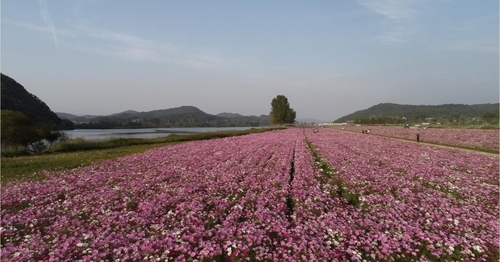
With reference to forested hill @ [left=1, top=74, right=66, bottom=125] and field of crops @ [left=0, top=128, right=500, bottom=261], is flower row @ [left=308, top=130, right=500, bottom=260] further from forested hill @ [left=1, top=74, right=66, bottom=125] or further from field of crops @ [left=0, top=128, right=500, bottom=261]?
forested hill @ [left=1, top=74, right=66, bottom=125]

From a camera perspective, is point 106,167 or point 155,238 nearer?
point 155,238

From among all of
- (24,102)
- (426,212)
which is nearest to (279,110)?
(24,102)

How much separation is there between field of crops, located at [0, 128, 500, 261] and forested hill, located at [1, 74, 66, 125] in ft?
383

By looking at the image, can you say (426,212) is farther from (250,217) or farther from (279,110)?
(279,110)

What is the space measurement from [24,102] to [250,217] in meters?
142

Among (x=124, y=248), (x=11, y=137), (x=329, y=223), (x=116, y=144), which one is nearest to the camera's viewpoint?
Result: (x=124, y=248)

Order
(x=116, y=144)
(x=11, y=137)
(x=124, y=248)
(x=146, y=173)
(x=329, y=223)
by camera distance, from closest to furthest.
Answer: (x=124, y=248) < (x=329, y=223) < (x=146, y=173) < (x=116, y=144) < (x=11, y=137)

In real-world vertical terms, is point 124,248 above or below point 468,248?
above

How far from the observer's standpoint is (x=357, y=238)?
759 cm

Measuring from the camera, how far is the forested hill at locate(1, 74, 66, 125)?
4025 inches

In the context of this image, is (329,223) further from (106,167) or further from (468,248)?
(106,167)

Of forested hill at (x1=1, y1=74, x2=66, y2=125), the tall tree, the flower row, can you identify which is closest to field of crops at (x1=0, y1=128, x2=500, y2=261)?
the flower row

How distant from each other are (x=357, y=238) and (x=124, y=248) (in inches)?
255

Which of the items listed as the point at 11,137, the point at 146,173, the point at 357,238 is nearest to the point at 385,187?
the point at 357,238
